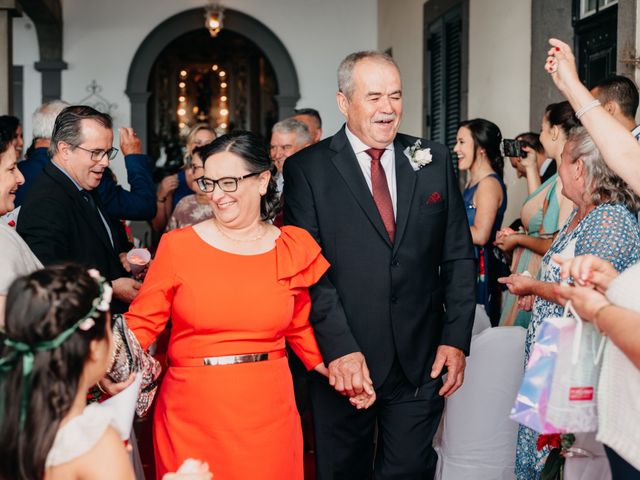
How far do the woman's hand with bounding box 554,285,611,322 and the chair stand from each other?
1619mm

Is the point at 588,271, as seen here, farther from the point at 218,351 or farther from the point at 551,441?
the point at 218,351

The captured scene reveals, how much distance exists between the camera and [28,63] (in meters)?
11.4

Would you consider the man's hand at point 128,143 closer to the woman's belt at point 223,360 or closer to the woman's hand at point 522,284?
the woman's belt at point 223,360

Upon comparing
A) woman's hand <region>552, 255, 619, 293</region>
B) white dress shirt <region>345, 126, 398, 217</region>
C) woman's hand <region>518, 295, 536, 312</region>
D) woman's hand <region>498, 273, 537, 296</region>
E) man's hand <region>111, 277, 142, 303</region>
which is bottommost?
woman's hand <region>518, 295, 536, 312</region>

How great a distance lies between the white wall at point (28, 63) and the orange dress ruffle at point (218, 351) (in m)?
9.49

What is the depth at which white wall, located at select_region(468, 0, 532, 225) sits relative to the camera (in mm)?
6582

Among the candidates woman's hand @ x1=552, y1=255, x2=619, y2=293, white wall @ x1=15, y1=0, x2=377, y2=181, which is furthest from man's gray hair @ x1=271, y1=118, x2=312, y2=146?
white wall @ x1=15, y1=0, x2=377, y2=181

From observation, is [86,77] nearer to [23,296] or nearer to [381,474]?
[381,474]

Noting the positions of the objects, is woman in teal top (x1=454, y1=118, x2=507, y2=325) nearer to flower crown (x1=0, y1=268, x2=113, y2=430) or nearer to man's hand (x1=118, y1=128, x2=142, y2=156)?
man's hand (x1=118, y1=128, x2=142, y2=156)

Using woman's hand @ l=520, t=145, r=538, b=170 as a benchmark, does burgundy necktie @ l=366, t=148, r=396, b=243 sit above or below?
below

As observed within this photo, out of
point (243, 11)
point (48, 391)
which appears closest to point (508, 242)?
point (48, 391)

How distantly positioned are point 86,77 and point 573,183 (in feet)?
31.5

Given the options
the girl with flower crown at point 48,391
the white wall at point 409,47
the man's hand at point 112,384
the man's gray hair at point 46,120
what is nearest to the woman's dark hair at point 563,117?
the man's gray hair at point 46,120

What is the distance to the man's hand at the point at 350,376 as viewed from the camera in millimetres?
2887
